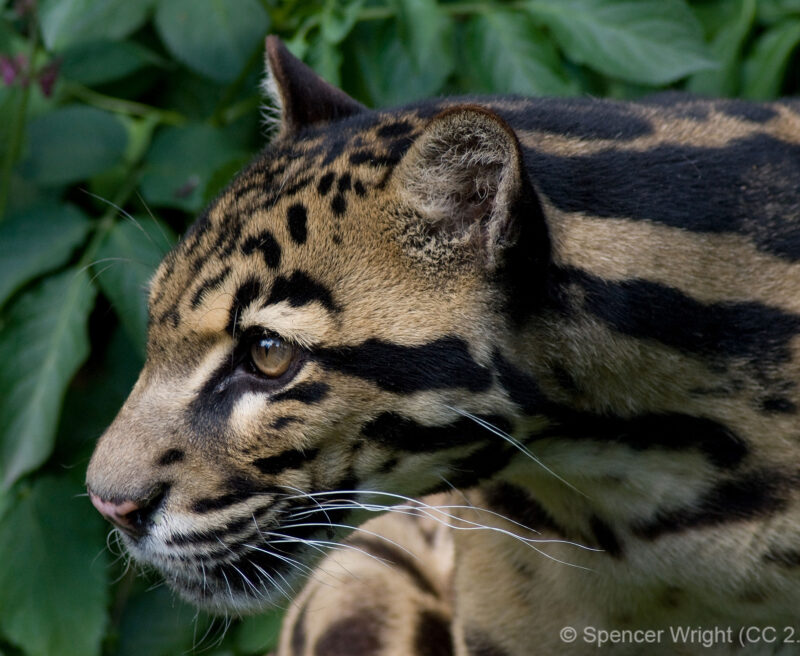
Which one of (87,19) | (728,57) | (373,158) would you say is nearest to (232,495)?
(373,158)

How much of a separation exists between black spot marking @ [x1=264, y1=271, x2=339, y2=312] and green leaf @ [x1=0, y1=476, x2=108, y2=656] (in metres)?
1.61

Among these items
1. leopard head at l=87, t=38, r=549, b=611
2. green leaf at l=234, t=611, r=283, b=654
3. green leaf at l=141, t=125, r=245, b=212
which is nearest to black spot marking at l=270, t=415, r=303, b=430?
leopard head at l=87, t=38, r=549, b=611

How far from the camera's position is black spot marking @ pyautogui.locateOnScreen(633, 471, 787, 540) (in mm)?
2221

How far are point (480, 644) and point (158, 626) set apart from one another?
1.41 m

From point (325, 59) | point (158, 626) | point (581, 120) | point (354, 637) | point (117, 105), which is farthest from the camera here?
point (117, 105)

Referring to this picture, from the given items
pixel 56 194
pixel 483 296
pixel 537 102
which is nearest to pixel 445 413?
pixel 483 296

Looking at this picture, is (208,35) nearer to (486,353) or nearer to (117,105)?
(117,105)

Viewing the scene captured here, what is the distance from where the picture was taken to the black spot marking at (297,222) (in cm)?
223

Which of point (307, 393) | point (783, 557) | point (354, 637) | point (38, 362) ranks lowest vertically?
point (354, 637)

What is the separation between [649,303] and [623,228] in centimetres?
15

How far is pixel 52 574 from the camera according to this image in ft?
11.6

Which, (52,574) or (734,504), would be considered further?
(52,574)

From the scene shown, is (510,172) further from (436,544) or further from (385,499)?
(436,544)

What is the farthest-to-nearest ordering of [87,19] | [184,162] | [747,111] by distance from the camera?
[184,162] → [87,19] → [747,111]
